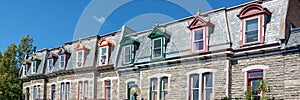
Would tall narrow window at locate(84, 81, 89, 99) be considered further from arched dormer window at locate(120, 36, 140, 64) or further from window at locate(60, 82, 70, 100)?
arched dormer window at locate(120, 36, 140, 64)

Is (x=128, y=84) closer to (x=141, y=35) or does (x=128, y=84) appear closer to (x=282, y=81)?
(x=141, y=35)

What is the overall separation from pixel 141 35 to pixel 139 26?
0.88 m

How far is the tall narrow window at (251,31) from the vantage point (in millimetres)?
14258

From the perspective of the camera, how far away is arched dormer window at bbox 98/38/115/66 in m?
21.3

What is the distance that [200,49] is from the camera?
52.4 ft

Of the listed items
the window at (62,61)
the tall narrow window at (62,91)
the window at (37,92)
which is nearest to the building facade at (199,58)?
the tall narrow window at (62,91)

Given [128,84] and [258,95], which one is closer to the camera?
[258,95]

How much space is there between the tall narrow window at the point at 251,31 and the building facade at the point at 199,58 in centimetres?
4

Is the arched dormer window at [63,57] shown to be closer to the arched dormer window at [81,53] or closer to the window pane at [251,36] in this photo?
the arched dormer window at [81,53]

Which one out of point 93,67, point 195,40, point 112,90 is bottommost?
point 112,90

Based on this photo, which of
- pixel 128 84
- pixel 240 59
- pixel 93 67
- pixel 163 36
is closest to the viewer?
pixel 240 59

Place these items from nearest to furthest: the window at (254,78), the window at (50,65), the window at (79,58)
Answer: the window at (254,78) → the window at (79,58) → the window at (50,65)

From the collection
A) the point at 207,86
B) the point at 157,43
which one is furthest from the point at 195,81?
the point at 157,43


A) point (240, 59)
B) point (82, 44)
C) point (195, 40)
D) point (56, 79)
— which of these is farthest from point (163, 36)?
point (56, 79)
